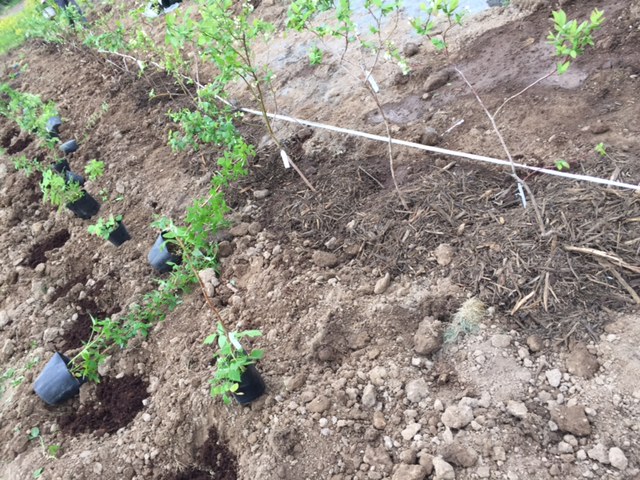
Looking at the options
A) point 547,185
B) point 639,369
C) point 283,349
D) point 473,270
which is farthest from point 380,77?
point 639,369

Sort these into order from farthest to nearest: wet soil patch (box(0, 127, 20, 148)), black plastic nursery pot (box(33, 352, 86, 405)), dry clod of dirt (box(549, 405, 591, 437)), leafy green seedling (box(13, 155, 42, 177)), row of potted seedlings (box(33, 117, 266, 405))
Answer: wet soil patch (box(0, 127, 20, 148)) < leafy green seedling (box(13, 155, 42, 177)) < black plastic nursery pot (box(33, 352, 86, 405)) < row of potted seedlings (box(33, 117, 266, 405)) < dry clod of dirt (box(549, 405, 591, 437))

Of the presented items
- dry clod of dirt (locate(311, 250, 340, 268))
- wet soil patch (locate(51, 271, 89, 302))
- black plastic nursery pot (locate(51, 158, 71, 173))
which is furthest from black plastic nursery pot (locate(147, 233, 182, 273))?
black plastic nursery pot (locate(51, 158, 71, 173))

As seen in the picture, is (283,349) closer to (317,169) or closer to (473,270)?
(473,270)

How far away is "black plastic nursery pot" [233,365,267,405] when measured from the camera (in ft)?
7.18

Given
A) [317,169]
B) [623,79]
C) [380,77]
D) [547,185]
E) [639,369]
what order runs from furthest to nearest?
[380,77], [317,169], [623,79], [547,185], [639,369]

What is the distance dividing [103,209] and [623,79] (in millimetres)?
4045

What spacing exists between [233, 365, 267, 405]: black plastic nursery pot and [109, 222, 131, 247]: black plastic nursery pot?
6.25 feet

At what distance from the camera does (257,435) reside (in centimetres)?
220

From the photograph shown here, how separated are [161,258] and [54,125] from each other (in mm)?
3205

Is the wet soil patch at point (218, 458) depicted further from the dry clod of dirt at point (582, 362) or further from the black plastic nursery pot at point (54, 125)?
the black plastic nursery pot at point (54, 125)

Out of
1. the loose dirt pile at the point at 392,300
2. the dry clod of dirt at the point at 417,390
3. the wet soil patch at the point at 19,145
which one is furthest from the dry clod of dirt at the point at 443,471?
the wet soil patch at the point at 19,145

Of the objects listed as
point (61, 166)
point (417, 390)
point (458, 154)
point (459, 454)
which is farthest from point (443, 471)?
point (61, 166)

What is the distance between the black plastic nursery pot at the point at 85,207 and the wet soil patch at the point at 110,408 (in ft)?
5.84

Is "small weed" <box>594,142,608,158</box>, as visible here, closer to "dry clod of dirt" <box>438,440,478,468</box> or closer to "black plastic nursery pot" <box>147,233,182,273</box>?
"dry clod of dirt" <box>438,440,478,468</box>
